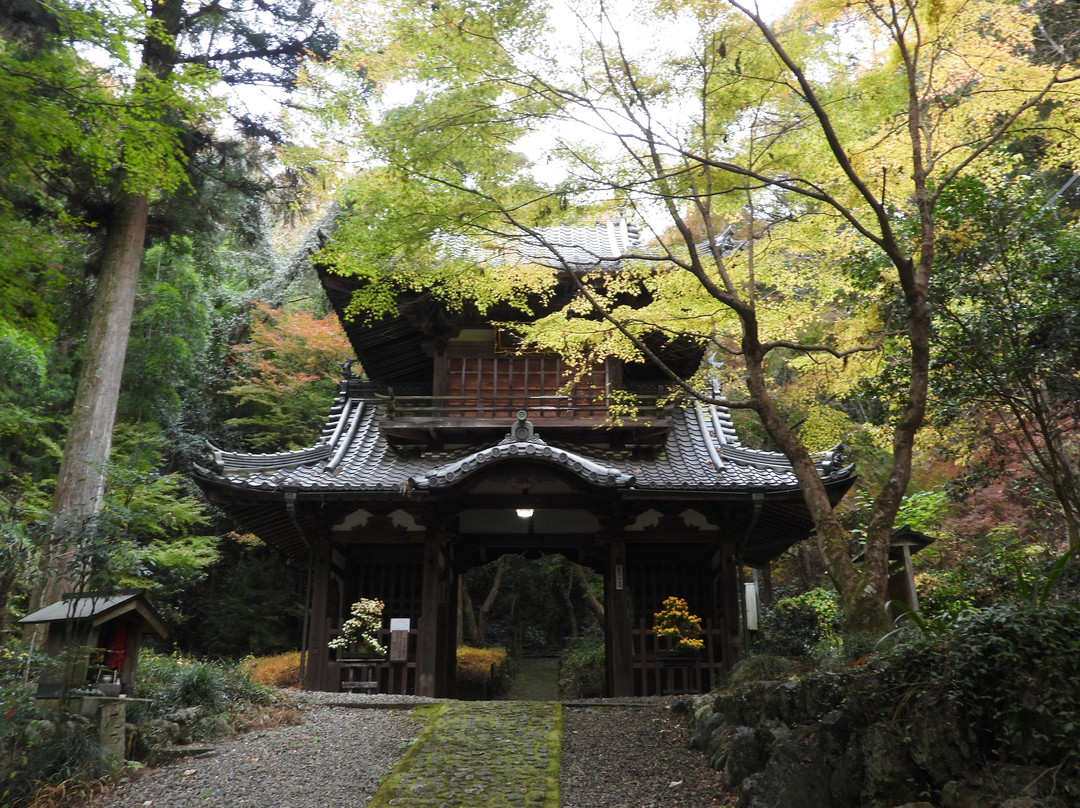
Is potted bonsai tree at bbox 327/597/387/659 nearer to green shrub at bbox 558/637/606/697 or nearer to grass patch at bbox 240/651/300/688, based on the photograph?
grass patch at bbox 240/651/300/688

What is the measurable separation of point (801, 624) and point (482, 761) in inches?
401

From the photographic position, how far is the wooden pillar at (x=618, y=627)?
411 inches

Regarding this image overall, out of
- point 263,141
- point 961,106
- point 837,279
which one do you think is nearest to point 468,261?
point 837,279

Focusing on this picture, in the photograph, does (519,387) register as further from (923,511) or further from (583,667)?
(583,667)

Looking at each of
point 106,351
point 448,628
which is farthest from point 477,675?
point 106,351

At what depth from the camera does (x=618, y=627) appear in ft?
35.2

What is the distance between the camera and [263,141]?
1516 centimetres

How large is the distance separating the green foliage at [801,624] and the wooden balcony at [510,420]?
559cm

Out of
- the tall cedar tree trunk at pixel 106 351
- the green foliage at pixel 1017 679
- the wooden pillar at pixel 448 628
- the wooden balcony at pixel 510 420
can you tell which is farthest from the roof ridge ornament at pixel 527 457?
the green foliage at pixel 1017 679

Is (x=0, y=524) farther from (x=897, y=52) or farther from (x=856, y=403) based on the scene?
(x=856, y=403)

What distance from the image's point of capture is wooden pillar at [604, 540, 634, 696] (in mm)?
10438

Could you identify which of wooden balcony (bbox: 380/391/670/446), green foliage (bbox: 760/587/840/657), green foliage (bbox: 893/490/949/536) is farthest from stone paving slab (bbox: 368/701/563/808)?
green foliage (bbox: 893/490/949/536)

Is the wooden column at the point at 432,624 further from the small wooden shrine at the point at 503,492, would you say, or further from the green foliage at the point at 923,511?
the green foliage at the point at 923,511

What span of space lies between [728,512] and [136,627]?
7.60 m
